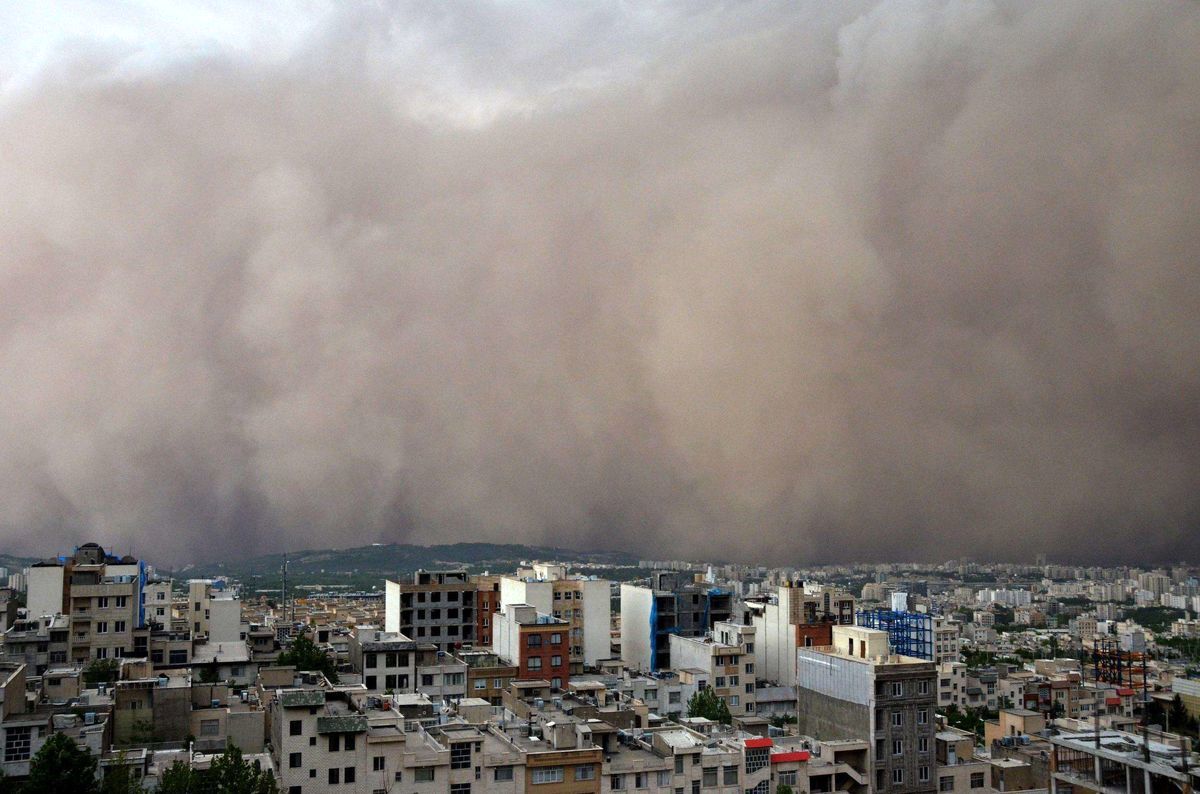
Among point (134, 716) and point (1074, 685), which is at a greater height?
point (134, 716)

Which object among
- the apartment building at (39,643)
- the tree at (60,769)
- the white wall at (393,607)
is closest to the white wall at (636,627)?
the white wall at (393,607)

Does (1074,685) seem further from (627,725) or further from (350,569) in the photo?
(350,569)

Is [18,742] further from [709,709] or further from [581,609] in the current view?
[581,609]

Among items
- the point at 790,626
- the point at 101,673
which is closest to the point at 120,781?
the point at 101,673

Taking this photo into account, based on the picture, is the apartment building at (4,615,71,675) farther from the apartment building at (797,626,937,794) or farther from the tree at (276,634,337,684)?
the apartment building at (797,626,937,794)

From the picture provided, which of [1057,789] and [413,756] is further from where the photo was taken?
[1057,789]

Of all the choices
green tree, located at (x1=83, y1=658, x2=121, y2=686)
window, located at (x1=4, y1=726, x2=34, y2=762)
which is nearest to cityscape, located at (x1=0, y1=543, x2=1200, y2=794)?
window, located at (x1=4, y1=726, x2=34, y2=762)

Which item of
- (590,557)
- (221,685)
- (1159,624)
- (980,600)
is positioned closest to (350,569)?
(590,557)
